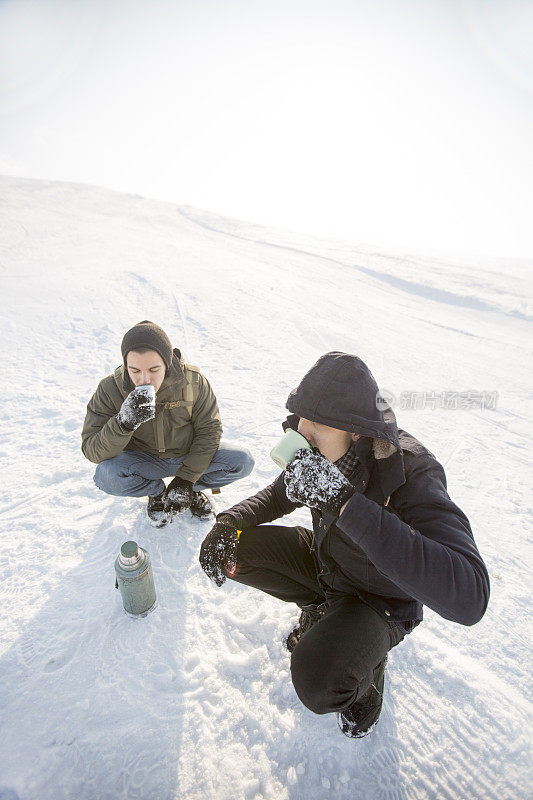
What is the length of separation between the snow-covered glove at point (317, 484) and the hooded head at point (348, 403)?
0.66 ft

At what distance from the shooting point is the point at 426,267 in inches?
660

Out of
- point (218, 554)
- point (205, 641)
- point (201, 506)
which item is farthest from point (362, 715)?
point (201, 506)

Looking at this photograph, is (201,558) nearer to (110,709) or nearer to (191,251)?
(110,709)

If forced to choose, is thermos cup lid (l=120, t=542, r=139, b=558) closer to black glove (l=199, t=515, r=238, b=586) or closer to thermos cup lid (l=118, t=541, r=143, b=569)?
thermos cup lid (l=118, t=541, r=143, b=569)

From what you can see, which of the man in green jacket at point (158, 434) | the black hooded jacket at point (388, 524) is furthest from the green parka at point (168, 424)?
the black hooded jacket at point (388, 524)

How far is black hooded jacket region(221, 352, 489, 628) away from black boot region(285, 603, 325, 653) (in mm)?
179

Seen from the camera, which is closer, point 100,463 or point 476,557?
point 476,557

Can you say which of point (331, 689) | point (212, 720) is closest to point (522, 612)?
point (331, 689)

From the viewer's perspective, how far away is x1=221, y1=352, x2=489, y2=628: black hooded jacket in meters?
1.46

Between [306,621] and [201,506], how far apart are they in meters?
1.24

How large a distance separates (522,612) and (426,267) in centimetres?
1709

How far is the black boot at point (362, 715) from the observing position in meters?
1.82

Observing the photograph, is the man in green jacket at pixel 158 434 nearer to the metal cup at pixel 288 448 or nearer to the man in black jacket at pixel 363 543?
the man in black jacket at pixel 363 543

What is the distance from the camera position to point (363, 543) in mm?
1531
